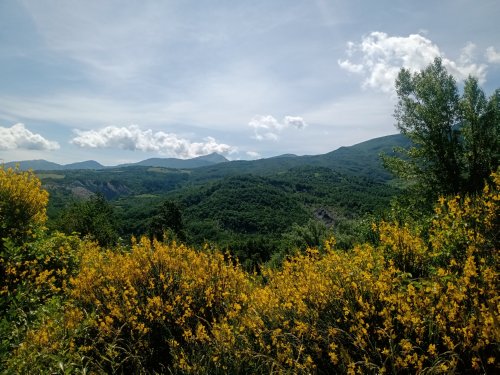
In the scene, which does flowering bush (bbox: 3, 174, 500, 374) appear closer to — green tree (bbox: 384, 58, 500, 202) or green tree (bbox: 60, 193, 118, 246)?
green tree (bbox: 384, 58, 500, 202)

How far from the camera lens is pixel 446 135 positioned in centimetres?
1722

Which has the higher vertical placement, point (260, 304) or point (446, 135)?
point (446, 135)

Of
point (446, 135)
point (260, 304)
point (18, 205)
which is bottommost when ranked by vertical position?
point (260, 304)

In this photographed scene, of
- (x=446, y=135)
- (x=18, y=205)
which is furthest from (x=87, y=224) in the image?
(x=446, y=135)

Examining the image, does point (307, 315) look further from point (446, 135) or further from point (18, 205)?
point (446, 135)

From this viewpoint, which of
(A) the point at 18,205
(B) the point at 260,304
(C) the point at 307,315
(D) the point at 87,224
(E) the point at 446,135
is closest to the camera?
(C) the point at 307,315

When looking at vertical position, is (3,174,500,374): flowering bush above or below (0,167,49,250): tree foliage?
below

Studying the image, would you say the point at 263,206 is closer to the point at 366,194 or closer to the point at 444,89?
the point at 366,194

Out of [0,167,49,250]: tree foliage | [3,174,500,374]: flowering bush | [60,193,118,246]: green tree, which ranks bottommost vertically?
[60,193,118,246]: green tree

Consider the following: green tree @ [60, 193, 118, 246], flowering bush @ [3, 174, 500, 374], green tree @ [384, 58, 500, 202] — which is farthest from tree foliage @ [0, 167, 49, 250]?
green tree @ [60, 193, 118, 246]

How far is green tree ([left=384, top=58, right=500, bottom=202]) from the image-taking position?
1606 cm

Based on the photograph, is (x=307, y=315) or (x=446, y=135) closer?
(x=307, y=315)

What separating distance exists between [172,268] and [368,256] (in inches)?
110

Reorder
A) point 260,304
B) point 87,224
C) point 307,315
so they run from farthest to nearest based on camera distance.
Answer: point 87,224
point 260,304
point 307,315
